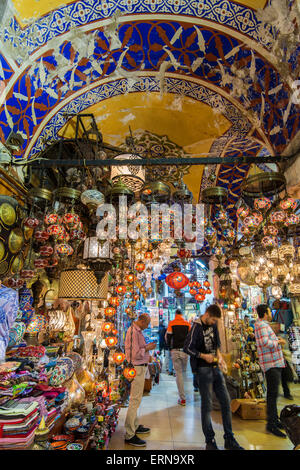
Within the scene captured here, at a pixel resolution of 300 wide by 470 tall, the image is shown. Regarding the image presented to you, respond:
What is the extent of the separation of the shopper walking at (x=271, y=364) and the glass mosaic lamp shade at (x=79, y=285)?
2.24m

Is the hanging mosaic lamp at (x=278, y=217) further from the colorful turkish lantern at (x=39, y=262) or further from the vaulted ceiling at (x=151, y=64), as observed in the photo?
the colorful turkish lantern at (x=39, y=262)

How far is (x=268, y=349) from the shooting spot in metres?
3.33

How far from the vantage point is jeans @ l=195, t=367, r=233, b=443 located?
2570mm

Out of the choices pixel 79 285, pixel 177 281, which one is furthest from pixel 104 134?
pixel 177 281

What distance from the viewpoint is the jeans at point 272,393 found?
3.11 metres

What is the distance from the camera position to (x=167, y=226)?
3.55 meters

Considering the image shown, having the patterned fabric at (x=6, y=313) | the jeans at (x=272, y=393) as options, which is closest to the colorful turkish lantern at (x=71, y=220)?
the patterned fabric at (x=6, y=313)

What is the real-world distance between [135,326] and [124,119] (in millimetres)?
2997

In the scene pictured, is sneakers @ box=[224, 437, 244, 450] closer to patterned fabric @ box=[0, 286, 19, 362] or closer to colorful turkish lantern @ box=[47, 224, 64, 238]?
patterned fabric @ box=[0, 286, 19, 362]

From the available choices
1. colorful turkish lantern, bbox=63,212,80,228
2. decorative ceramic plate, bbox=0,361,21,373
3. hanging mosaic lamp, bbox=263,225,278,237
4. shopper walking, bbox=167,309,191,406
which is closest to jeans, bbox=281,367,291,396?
shopper walking, bbox=167,309,191,406

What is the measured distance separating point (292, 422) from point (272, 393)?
1905 mm

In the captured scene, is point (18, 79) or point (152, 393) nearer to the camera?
point (18, 79)
